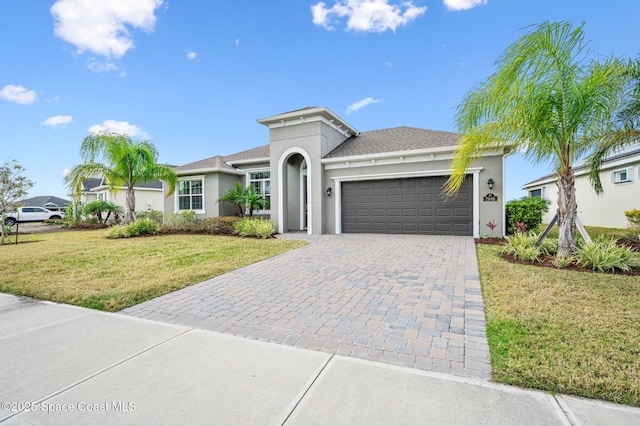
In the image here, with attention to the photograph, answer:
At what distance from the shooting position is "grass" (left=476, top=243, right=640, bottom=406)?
232 cm

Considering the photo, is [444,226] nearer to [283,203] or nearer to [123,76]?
[283,203]

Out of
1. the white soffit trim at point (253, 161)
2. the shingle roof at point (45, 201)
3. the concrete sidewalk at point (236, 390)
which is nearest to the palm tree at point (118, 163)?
the white soffit trim at point (253, 161)

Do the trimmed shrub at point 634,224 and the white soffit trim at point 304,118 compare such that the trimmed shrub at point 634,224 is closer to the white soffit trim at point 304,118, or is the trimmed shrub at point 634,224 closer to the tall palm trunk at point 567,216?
the tall palm trunk at point 567,216

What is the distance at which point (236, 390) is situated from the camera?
2.27 meters

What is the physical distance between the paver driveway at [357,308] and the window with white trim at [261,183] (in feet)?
29.5

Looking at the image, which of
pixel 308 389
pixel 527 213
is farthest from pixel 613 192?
pixel 308 389

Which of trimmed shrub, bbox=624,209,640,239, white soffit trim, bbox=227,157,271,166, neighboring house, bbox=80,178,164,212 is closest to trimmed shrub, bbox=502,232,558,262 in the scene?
trimmed shrub, bbox=624,209,640,239

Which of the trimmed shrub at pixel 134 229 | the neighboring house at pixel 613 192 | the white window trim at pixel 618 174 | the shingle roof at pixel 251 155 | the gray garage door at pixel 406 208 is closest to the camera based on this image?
the gray garage door at pixel 406 208

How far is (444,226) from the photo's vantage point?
11.2 m

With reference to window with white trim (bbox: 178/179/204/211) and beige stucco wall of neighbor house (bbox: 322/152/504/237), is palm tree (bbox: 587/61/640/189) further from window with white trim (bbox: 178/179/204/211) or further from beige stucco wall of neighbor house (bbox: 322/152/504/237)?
window with white trim (bbox: 178/179/204/211)

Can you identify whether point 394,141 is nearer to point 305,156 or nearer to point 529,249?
point 305,156

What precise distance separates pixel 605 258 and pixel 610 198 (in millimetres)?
11464

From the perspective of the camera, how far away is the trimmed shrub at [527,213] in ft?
32.7

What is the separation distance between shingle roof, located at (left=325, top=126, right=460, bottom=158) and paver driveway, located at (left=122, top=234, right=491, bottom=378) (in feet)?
19.8
